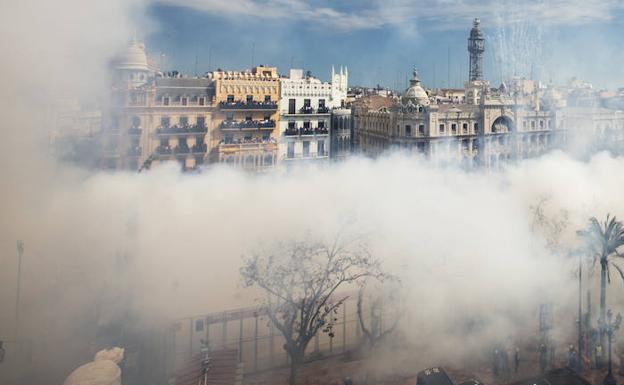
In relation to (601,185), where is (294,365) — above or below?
below

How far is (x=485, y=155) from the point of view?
26.0 meters

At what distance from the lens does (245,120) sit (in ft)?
66.9

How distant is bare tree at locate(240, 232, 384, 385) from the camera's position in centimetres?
1166

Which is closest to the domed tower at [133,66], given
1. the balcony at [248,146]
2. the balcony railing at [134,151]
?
the balcony railing at [134,151]

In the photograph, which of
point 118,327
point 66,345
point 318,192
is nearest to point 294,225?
point 318,192

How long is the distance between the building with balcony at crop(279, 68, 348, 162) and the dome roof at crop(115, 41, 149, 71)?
26.9ft

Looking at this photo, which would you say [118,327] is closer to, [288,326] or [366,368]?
[288,326]

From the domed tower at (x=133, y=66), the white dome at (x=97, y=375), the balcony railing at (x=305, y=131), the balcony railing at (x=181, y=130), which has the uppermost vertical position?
→ the domed tower at (x=133, y=66)

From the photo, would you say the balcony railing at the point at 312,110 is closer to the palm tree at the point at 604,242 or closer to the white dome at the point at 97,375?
the palm tree at the point at 604,242

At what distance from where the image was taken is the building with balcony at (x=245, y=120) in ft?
64.5

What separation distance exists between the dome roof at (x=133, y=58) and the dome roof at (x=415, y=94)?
47.0 feet

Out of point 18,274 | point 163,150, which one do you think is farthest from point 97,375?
point 163,150

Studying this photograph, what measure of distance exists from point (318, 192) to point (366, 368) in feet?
24.4

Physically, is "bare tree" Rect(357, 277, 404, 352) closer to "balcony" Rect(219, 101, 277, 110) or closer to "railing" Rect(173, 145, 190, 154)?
"railing" Rect(173, 145, 190, 154)
